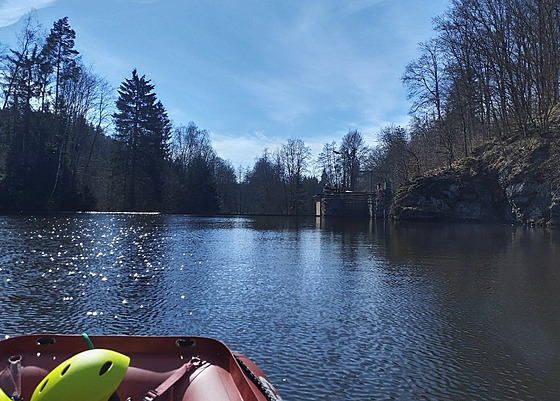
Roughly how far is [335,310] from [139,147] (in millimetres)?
49540

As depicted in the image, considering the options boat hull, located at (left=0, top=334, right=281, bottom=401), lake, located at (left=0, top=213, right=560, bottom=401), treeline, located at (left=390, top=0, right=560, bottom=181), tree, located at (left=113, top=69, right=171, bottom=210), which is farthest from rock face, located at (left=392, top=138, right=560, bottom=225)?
tree, located at (left=113, top=69, right=171, bottom=210)

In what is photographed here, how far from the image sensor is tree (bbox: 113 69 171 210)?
171 feet

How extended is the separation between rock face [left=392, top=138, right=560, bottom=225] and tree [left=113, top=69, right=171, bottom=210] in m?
29.4

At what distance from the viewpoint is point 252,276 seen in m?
10.4

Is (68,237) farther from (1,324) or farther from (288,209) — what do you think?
(288,209)

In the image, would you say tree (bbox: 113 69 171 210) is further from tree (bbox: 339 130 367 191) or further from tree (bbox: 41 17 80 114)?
tree (bbox: 339 130 367 191)

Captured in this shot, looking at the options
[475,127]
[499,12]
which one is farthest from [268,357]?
[475,127]

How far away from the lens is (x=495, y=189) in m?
32.3

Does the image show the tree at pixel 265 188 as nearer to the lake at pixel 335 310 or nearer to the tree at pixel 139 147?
the tree at pixel 139 147

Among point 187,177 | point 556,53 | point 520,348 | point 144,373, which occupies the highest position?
point 556,53

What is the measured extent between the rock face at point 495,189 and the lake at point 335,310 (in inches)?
572

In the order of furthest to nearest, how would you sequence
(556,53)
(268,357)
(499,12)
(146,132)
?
1. (146,132)
2. (499,12)
3. (556,53)
4. (268,357)

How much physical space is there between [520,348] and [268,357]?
315cm

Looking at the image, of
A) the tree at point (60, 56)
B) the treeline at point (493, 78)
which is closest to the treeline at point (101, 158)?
the tree at point (60, 56)
